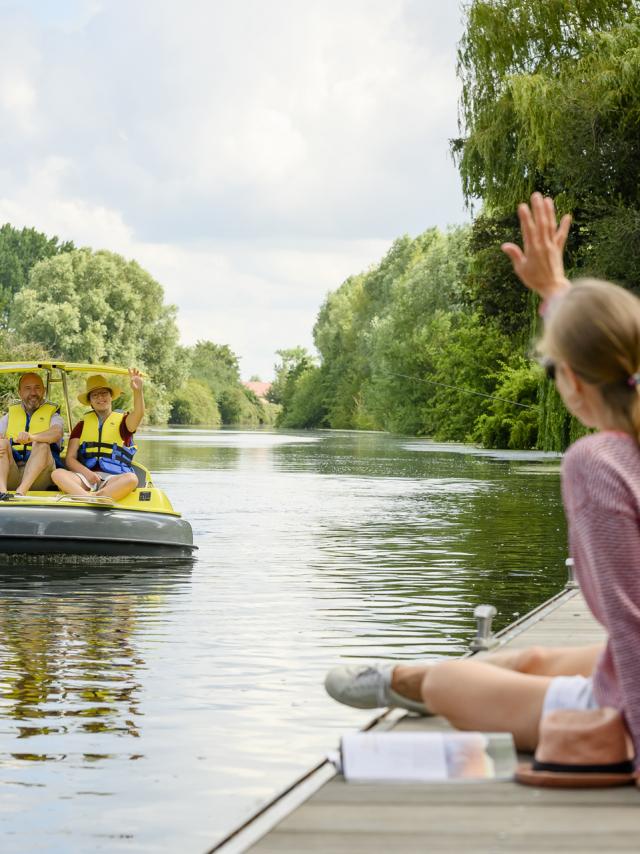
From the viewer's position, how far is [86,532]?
12.3 m

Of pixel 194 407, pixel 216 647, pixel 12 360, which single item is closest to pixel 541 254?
pixel 216 647

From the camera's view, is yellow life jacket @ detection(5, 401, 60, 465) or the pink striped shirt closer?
the pink striped shirt

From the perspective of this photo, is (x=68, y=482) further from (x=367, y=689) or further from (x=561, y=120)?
(x=561, y=120)

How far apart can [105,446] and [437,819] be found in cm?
979

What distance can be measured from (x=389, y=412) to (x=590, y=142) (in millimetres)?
43583

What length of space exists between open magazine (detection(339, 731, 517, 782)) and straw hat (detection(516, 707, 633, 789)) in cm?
10

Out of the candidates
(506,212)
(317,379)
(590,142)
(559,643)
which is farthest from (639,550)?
(317,379)

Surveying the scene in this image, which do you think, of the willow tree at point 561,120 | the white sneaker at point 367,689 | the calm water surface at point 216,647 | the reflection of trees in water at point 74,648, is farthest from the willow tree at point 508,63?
the white sneaker at point 367,689

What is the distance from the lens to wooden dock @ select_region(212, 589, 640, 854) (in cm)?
306

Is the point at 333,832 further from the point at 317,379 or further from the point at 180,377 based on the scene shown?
the point at 317,379

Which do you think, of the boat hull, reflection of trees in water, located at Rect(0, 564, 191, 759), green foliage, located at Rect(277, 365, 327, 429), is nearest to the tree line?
green foliage, located at Rect(277, 365, 327, 429)

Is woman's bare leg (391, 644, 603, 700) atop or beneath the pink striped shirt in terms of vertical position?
beneath

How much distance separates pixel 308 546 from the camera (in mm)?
14570

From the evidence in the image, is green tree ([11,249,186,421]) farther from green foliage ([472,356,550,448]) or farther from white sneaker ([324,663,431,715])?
white sneaker ([324,663,431,715])
